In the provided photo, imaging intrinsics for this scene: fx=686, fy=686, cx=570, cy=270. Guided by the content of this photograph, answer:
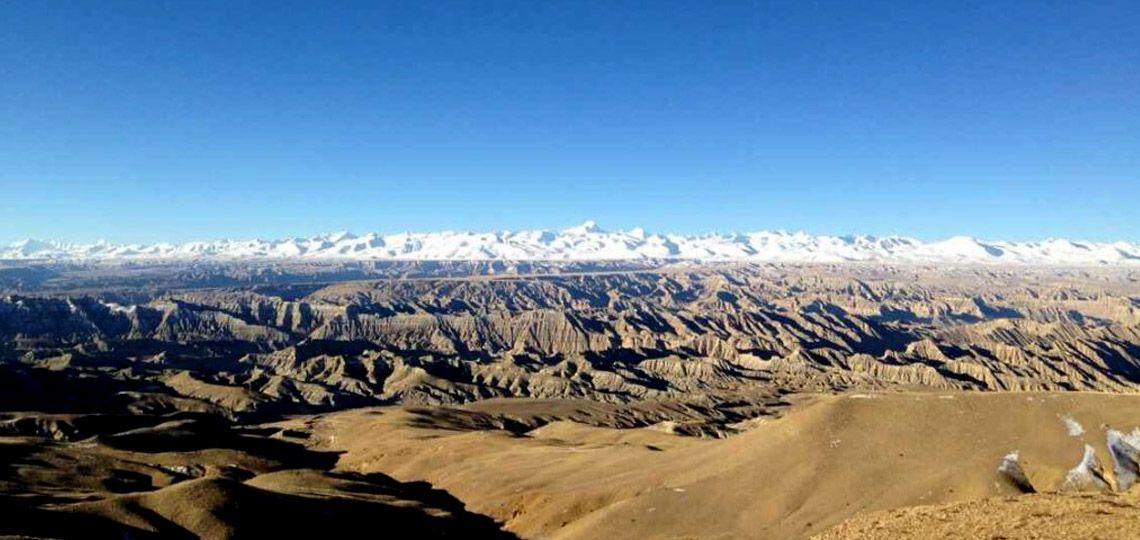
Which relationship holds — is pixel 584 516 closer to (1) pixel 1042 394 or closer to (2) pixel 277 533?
(2) pixel 277 533

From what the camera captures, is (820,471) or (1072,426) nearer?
(1072,426)

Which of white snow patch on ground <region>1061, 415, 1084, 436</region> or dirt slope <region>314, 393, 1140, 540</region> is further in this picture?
white snow patch on ground <region>1061, 415, 1084, 436</region>

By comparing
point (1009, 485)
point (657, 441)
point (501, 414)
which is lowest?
point (501, 414)

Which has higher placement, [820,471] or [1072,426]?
[1072,426]

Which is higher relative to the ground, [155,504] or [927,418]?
[927,418]

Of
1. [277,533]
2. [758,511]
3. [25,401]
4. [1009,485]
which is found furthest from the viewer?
[25,401]

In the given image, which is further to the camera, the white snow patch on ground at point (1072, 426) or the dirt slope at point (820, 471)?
the white snow patch on ground at point (1072, 426)

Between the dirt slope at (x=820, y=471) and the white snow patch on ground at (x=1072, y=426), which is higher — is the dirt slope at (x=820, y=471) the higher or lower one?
the lower one

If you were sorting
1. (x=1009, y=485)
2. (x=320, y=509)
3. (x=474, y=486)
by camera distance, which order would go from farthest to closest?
1. (x=474, y=486)
2. (x=320, y=509)
3. (x=1009, y=485)

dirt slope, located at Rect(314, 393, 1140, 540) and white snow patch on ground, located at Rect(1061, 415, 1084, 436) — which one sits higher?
white snow patch on ground, located at Rect(1061, 415, 1084, 436)

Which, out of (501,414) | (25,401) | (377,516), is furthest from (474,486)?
(25,401)

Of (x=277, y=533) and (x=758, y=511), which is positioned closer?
(x=758, y=511)
